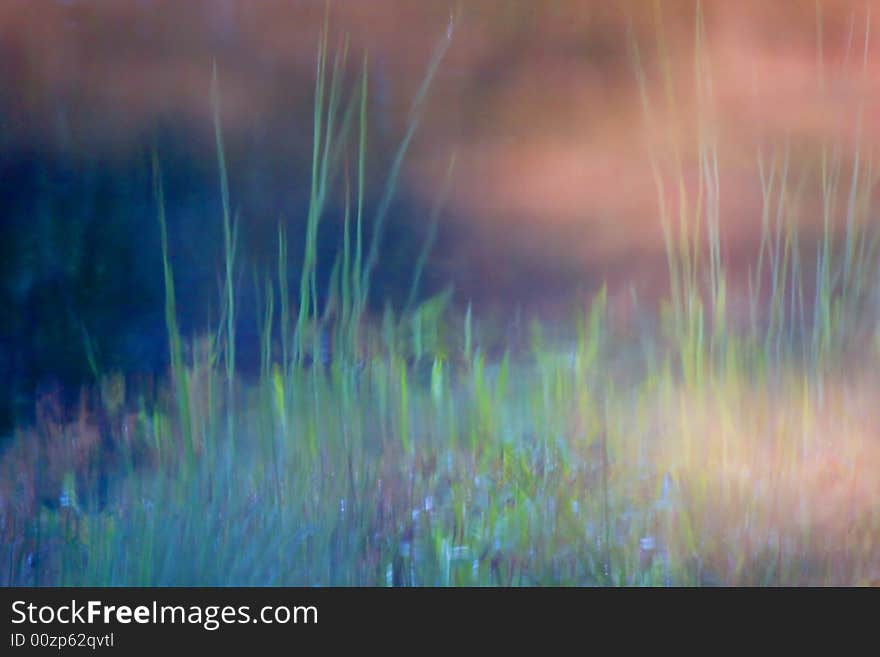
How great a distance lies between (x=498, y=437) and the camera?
72.5 inches

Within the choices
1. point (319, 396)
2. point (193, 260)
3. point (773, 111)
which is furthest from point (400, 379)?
point (773, 111)

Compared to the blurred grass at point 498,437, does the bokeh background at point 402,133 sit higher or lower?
higher

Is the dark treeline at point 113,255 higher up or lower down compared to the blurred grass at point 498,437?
higher up

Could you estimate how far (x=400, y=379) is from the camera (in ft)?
5.99

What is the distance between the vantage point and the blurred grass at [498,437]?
177 cm

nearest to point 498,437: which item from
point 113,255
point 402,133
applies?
point 402,133

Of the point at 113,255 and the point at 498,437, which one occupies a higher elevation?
the point at 113,255

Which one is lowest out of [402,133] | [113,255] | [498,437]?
[498,437]

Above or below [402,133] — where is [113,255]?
below

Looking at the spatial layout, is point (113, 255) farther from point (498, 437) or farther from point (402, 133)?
point (498, 437)

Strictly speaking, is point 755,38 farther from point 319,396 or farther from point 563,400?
point 319,396

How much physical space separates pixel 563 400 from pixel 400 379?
0.37 metres

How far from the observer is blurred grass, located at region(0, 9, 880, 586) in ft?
5.79
